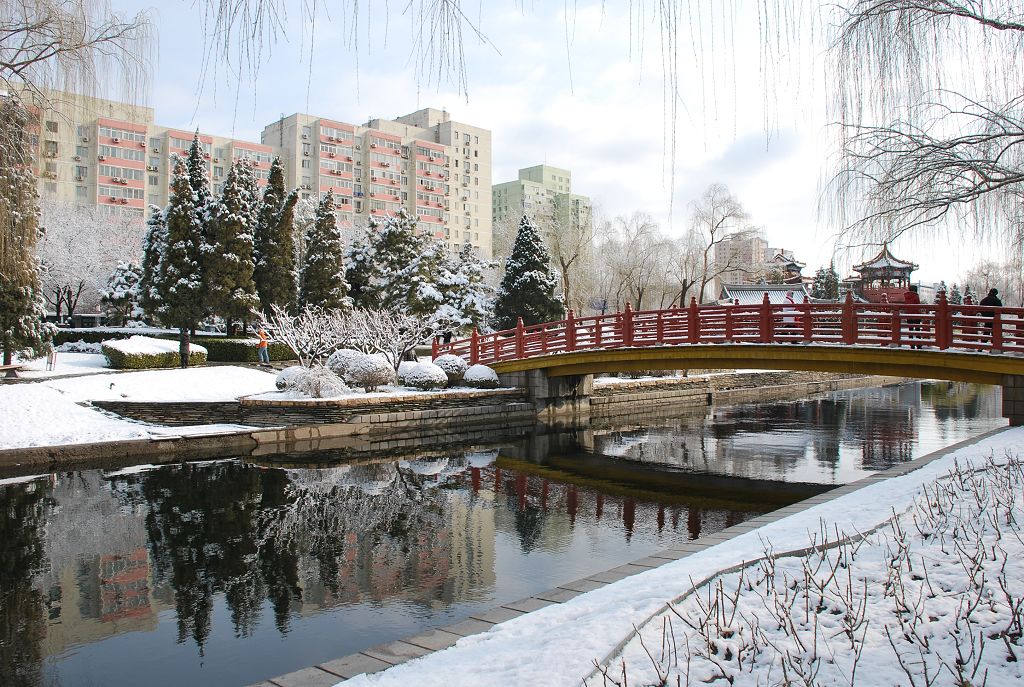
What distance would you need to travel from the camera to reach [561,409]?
21.8 m

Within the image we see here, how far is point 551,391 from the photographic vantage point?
21.3 meters

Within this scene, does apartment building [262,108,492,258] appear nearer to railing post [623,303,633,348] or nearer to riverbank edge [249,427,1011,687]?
railing post [623,303,633,348]

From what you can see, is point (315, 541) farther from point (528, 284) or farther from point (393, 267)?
point (393, 267)

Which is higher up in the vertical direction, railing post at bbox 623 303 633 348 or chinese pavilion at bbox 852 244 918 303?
chinese pavilion at bbox 852 244 918 303

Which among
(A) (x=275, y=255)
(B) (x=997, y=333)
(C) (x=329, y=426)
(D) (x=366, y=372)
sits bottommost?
(C) (x=329, y=426)

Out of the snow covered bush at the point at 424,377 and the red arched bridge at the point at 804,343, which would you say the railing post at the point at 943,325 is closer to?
the red arched bridge at the point at 804,343

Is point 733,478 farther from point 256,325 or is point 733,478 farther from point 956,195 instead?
point 256,325

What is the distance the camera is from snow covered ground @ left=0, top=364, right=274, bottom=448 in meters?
12.0

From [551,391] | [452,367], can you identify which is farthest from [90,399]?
[551,391]

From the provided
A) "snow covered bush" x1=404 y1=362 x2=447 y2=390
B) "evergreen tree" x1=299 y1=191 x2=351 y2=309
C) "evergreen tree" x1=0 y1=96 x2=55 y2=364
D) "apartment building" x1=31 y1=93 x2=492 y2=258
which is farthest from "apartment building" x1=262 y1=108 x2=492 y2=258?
"evergreen tree" x1=0 y1=96 x2=55 y2=364

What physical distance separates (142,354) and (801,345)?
1772 cm

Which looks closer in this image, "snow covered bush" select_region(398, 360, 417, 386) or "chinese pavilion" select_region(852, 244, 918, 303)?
"snow covered bush" select_region(398, 360, 417, 386)

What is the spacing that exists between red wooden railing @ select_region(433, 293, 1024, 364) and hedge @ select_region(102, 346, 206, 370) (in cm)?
789

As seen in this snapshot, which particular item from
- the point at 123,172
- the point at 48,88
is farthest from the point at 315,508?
the point at 123,172
